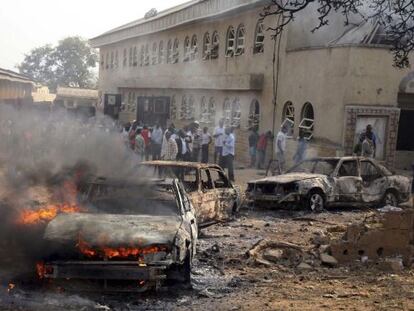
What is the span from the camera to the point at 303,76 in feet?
69.7

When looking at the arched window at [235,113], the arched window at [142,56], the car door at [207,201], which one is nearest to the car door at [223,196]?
the car door at [207,201]

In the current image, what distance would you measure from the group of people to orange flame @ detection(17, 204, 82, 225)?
31.2 feet

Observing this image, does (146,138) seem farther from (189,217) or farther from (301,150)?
(189,217)

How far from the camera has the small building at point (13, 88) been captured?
27.0 metres

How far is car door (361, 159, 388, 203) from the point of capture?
13812 millimetres

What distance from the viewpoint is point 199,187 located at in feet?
33.5

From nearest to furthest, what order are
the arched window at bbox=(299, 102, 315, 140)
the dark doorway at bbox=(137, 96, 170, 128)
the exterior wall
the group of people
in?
the group of people, the arched window at bbox=(299, 102, 315, 140), the exterior wall, the dark doorway at bbox=(137, 96, 170, 128)

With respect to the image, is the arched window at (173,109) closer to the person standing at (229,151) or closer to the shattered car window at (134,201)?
the person standing at (229,151)

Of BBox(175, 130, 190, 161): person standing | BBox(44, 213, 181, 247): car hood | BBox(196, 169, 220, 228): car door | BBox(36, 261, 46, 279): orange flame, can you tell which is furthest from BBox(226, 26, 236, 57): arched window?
BBox(36, 261, 46, 279): orange flame

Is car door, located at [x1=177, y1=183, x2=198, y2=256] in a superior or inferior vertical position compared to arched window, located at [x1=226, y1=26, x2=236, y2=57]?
inferior

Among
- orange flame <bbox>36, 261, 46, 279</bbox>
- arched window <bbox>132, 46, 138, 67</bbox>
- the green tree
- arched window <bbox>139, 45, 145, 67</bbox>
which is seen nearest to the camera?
orange flame <bbox>36, 261, 46, 279</bbox>

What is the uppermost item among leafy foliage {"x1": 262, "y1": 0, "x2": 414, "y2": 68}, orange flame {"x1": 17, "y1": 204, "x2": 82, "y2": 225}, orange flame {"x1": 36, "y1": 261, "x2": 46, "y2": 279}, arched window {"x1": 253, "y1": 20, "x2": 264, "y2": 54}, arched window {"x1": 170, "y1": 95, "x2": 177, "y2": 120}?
arched window {"x1": 253, "y1": 20, "x2": 264, "y2": 54}

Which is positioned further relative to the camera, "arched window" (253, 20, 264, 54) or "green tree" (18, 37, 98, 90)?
"green tree" (18, 37, 98, 90)

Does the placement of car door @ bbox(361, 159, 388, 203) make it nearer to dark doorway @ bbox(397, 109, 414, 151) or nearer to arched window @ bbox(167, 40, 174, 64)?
dark doorway @ bbox(397, 109, 414, 151)
